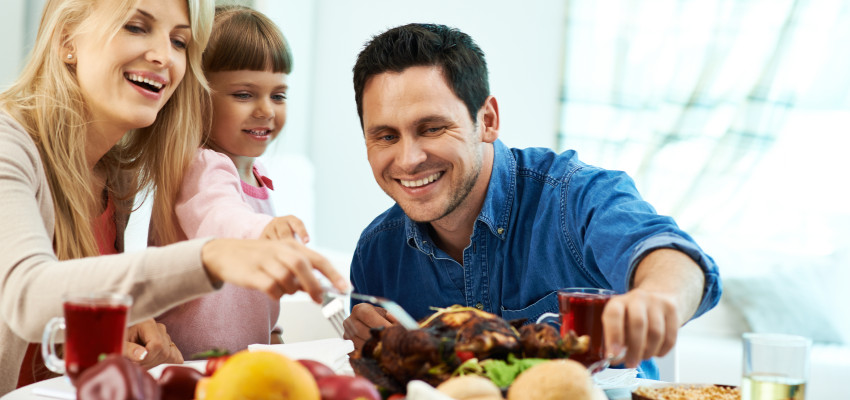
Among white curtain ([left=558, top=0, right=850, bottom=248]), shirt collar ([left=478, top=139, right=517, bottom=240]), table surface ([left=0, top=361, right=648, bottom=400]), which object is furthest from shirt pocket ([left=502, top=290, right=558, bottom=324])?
white curtain ([left=558, top=0, right=850, bottom=248])

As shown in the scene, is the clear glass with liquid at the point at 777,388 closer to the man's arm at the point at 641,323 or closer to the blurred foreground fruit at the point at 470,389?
the man's arm at the point at 641,323

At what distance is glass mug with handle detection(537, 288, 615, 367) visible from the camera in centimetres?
123

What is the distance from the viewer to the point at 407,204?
201 cm

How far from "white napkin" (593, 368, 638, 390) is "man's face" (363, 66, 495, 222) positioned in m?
0.70

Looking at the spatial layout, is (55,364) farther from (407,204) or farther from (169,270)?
(407,204)

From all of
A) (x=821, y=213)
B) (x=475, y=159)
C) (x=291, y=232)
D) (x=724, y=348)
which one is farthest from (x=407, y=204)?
(x=821, y=213)

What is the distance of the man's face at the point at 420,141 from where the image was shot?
1932mm

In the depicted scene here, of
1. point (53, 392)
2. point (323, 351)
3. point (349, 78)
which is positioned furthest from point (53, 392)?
point (349, 78)

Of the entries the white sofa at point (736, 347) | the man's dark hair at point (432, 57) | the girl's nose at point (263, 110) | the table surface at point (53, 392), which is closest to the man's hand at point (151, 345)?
the table surface at point (53, 392)

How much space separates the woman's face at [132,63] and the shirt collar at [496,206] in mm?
741

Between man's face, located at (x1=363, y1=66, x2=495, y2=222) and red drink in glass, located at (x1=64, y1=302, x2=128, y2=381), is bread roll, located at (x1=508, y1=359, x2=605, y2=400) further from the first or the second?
man's face, located at (x1=363, y1=66, x2=495, y2=222)

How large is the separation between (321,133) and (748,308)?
11.0ft

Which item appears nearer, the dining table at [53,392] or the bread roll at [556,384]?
the bread roll at [556,384]

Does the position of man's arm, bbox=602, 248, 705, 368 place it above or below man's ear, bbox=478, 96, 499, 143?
below
